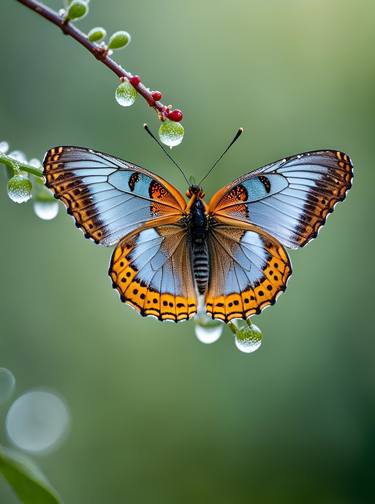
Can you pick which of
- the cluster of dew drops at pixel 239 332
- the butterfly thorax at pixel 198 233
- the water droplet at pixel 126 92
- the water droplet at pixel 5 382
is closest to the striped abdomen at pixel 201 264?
the butterfly thorax at pixel 198 233

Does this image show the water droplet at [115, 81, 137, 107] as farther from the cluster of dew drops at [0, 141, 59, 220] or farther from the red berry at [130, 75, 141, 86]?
the cluster of dew drops at [0, 141, 59, 220]

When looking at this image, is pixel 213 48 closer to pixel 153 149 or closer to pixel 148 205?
pixel 153 149

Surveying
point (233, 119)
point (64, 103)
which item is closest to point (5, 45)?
point (64, 103)

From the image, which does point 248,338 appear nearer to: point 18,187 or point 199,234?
point 18,187

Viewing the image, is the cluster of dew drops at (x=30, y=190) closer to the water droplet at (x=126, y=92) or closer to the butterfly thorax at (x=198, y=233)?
the water droplet at (x=126, y=92)

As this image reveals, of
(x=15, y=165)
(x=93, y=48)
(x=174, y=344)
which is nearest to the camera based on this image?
(x=93, y=48)

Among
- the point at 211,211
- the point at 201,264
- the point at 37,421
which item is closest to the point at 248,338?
the point at 201,264
